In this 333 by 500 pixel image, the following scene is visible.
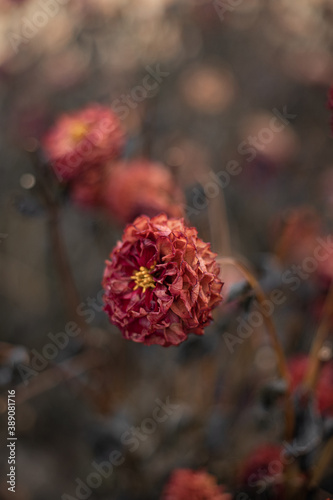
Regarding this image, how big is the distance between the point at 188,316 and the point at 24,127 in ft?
3.81

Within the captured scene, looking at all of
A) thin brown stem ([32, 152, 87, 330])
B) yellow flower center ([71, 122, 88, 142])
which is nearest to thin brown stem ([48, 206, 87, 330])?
thin brown stem ([32, 152, 87, 330])

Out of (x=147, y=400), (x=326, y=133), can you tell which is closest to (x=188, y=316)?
(x=147, y=400)

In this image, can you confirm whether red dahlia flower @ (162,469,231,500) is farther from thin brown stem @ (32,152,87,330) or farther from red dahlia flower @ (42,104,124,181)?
red dahlia flower @ (42,104,124,181)

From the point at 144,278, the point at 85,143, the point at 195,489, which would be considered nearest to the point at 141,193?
the point at 85,143

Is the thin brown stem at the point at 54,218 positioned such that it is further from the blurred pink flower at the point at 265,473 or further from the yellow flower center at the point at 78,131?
the blurred pink flower at the point at 265,473

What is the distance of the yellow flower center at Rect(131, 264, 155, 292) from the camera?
1.66 feet

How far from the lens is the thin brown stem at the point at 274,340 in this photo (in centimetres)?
54

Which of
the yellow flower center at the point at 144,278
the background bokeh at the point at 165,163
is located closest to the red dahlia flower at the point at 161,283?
the yellow flower center at the point at 144,278

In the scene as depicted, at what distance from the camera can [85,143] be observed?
73 cm

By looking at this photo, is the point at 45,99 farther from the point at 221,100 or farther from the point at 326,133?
the point at 326,133

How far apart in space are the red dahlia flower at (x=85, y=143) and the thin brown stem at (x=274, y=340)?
1.00ft

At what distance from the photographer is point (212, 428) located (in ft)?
2.81

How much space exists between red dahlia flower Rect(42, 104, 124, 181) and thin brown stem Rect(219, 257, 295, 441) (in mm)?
306

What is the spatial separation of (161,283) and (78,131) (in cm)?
39
